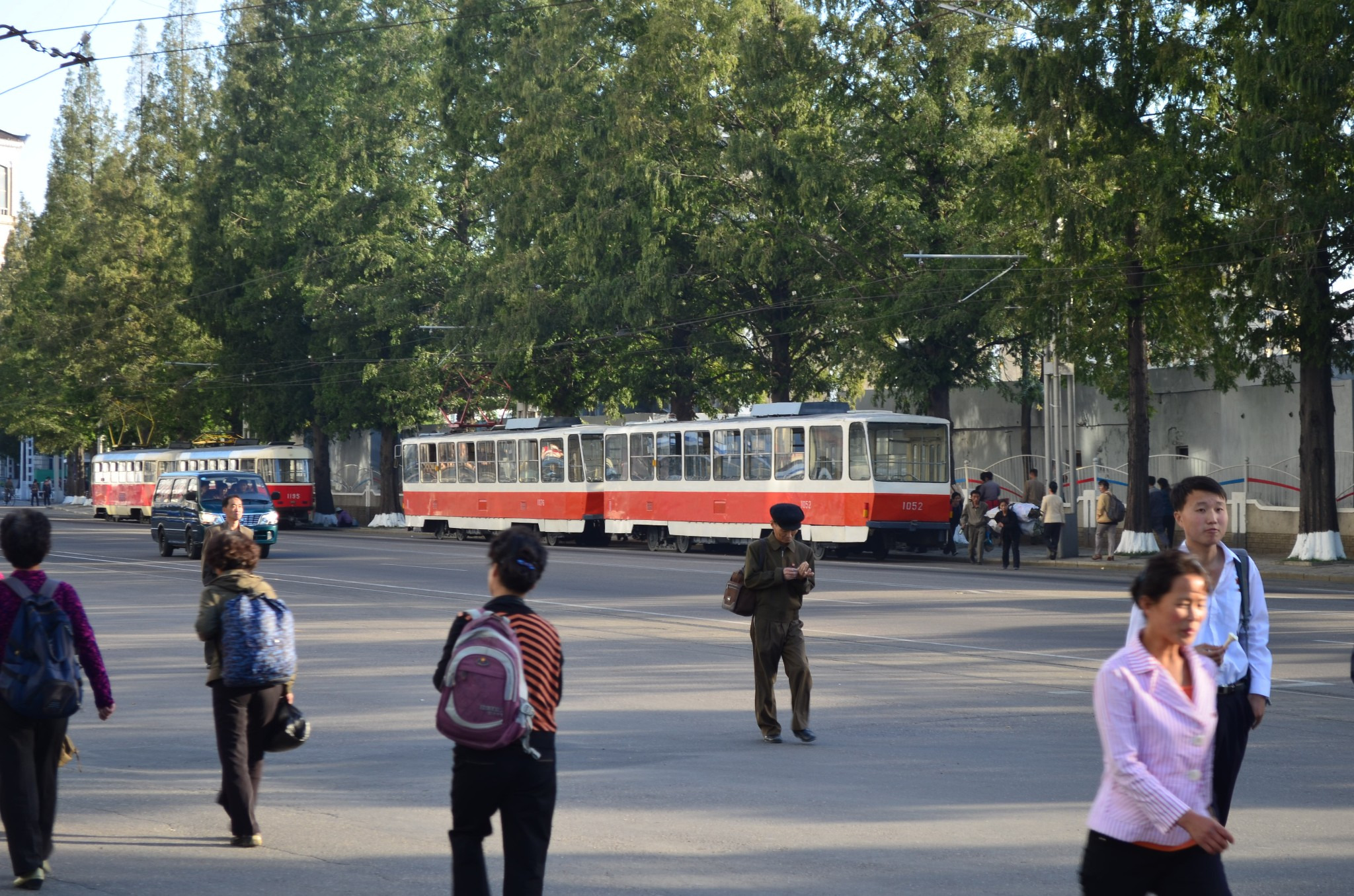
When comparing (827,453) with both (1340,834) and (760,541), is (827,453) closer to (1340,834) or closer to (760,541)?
(760,541)

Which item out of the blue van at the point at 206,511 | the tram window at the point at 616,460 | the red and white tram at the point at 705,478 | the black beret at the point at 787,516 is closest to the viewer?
the black beret at the point at 787,516

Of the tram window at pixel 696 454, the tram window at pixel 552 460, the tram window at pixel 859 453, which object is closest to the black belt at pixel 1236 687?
the tram window at pixel 859 453

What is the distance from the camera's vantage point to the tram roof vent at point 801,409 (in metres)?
36.2

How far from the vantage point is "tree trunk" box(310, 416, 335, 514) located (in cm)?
6194

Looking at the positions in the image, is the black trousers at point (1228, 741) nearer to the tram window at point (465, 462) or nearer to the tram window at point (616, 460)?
the tram window at point (616, 460)

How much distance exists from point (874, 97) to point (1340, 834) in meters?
32.1

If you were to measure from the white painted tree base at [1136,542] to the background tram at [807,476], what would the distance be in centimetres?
432

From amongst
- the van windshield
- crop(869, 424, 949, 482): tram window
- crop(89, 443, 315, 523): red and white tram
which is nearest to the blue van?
the van windshield

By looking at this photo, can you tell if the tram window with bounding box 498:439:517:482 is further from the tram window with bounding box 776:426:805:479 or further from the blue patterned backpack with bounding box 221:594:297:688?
the blue patterned backpack with bounding box 221:594:297:688

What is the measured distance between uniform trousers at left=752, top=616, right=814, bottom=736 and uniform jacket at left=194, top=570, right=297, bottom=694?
376 cm

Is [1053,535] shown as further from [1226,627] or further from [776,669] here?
[1226,627]

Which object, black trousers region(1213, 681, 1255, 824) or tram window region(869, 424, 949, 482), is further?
tram window region(869, 424, 949, 482)

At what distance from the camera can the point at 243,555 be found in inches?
295

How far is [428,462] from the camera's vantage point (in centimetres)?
5022
